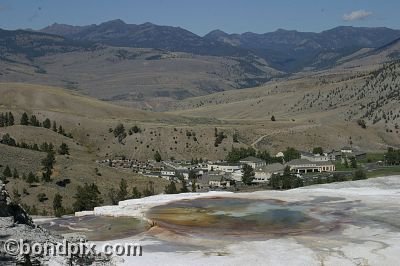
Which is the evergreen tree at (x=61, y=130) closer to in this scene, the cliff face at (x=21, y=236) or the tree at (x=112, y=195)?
the tree at (x=112, y=195)

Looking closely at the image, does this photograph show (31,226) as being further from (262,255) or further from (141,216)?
(141,216)

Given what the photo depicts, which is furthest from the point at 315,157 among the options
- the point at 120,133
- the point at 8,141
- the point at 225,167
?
the point at 8,141

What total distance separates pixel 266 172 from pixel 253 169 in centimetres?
423

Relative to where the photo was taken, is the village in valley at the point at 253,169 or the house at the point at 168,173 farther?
the house at the point at 168,173

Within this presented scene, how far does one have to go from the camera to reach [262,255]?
44875 millimetres

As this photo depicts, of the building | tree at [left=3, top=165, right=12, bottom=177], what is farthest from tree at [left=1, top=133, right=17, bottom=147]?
the building

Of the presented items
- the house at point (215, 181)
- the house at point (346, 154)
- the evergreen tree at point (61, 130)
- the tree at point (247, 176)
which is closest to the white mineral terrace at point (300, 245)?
the tree at point (247, 176)

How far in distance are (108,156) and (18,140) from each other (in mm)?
27063

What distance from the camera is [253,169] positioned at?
138m

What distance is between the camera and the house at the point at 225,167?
14725 cm

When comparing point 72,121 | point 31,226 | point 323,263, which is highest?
point 72,121

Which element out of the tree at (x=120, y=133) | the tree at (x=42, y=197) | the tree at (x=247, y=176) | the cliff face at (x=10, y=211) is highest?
the tree at (x=120, y=133)

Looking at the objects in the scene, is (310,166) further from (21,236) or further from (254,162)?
(21,236)

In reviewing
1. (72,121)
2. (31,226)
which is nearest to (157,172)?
(72,121)
